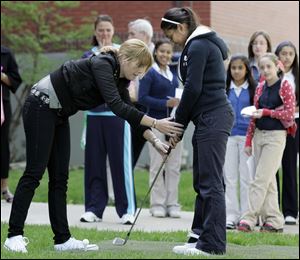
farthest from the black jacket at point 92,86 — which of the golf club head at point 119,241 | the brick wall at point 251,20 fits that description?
the brick wall at point 251,20

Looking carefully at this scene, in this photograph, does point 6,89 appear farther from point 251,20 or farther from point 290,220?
point 251,20

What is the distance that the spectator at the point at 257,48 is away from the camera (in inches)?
418

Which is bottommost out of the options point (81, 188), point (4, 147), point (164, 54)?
point (81, 188)

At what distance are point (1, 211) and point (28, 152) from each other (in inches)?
147

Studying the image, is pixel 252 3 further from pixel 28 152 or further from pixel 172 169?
pixel 28 152

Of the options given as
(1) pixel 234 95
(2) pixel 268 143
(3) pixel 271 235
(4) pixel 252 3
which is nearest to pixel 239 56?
(1) pixel 234 95

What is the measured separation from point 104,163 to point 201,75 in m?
3.53

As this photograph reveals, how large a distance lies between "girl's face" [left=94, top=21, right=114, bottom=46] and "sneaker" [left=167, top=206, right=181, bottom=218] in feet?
7.21

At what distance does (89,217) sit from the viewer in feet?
33.2

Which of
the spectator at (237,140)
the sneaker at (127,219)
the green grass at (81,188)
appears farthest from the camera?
the green grass at (81,188)

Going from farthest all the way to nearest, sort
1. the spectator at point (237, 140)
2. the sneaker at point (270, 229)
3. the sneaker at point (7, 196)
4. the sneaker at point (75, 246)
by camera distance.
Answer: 1. the sneaker at point (7, 196)
2. the spectator at point (237, 140)
3. the sneaker at point (270, 229)
4. the sneaker at point (75, 246)

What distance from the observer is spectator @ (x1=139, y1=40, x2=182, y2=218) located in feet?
35.0

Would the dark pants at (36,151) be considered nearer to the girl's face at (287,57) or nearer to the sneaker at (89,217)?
the sneaker at (89,217)

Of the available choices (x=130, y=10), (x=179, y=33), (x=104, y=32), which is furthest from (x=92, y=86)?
(x=130, y=10)
